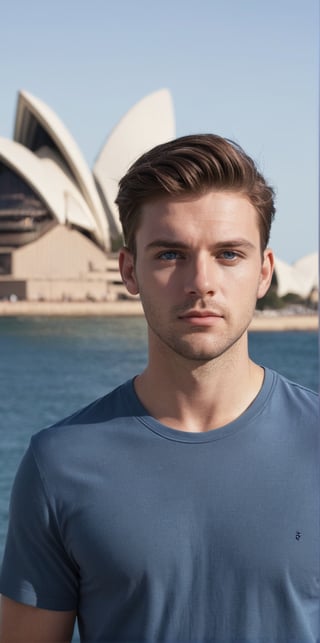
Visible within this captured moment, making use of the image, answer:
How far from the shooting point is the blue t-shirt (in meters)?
0.88

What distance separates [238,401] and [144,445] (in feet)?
0.33

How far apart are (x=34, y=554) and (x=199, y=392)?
215 mm

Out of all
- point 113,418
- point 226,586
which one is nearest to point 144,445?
point 113,418

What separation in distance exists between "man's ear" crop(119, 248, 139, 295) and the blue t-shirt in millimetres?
128

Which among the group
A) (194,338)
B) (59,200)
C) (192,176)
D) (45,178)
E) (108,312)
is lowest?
(108,312)

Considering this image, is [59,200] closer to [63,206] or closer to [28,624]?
[63,206]

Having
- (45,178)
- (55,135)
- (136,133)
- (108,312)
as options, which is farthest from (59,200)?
(108,312)

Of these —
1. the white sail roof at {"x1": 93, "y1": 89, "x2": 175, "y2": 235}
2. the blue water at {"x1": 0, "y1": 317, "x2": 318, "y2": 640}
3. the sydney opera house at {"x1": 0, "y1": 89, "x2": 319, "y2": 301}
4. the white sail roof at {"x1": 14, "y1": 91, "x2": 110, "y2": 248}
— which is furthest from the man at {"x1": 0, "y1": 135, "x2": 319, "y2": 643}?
the white sail roof at {"x1": 93, "y1": 89, "x2": 175, "y2": 235}

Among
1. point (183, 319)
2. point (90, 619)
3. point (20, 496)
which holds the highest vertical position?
point (183, 319)

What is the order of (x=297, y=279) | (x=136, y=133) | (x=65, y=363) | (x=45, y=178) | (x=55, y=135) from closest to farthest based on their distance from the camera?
(x=65, y=363)
(x=55, y=135)
(x=45, y=178)
(x=136, y=133)
(x=297, y=279)

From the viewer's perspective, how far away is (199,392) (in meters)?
0.93

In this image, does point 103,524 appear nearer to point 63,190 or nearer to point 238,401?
point 238,401

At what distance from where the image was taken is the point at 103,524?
89cm

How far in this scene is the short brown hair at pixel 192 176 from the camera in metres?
0.88
